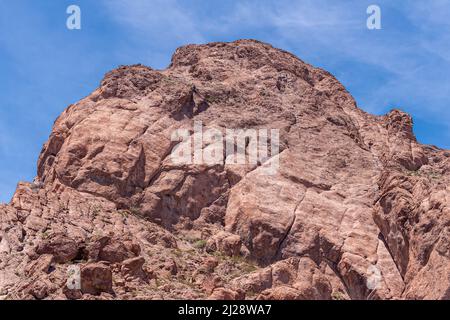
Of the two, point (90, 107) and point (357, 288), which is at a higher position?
point (90, 107)

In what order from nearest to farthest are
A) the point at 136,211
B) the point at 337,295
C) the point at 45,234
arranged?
1. the point at 45,234
2. the point at 337,295
3. the point at 136,211

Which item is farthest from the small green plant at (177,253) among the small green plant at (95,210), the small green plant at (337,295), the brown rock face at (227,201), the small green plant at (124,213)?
the small green plant at (337,295)

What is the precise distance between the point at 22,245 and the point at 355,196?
85.7 ft

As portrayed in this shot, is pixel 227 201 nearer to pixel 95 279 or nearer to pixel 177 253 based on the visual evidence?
pixel 177 253

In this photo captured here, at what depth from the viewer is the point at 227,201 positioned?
67.5 metres

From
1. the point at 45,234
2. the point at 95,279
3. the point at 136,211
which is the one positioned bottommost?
the point at 95,279

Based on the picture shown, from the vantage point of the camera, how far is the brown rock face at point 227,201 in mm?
53469

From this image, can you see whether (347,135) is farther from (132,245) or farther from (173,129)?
(132,245)

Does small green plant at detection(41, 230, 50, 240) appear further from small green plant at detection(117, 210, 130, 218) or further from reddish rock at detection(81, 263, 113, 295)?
small green plant at detection(117, 210, 130, 218)

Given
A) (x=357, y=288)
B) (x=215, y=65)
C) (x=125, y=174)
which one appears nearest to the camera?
(x=357, y=288)

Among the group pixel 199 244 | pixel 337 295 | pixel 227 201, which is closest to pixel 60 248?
pixel 199 244

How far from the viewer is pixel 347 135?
76.9m

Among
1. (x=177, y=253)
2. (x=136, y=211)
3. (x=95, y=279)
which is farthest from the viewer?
(x=136, y=211)
